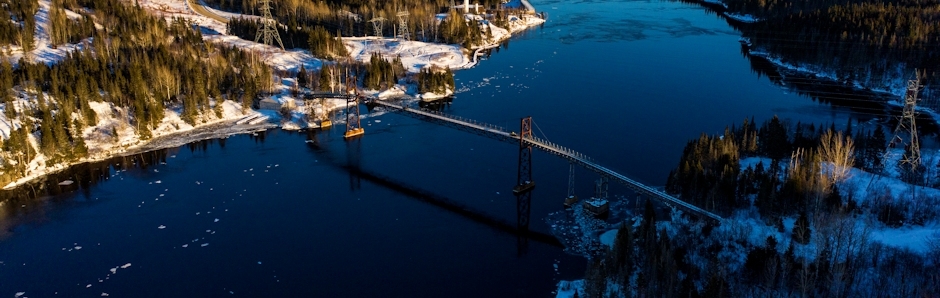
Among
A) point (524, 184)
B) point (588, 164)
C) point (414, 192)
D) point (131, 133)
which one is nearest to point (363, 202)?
point (414, 192)

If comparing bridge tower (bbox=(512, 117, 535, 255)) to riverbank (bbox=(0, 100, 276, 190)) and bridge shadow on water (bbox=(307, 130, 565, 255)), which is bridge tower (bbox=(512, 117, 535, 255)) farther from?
riverbank (bbox=(0, 100, 276, 190))

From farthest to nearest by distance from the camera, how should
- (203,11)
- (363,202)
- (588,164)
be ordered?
(203,11), (363,202), (588,164)

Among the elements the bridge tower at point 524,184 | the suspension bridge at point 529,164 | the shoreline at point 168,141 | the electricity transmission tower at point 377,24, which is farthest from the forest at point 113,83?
the bridge tower at point 524,184

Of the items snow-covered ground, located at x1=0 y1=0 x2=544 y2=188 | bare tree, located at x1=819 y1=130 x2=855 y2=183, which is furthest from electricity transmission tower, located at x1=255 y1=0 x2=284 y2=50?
bare tree, located at x1=819 y1=130 x2=855 y2=183

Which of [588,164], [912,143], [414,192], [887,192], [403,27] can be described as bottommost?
[414,192]

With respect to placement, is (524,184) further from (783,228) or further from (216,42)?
(216,42)

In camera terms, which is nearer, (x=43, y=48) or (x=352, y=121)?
(x=352, y=121)

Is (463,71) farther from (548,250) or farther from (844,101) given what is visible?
(548,250)

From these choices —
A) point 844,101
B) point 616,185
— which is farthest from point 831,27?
point 616,185
